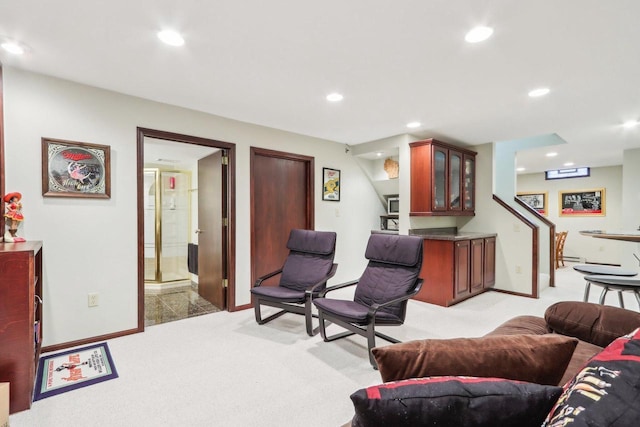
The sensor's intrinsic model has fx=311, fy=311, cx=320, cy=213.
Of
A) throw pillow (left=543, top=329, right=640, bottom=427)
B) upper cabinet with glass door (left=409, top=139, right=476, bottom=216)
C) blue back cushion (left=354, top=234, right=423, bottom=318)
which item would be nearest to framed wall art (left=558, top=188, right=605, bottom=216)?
upper cabinet with glass door (left=409, top=139, right=476, bottom=216)

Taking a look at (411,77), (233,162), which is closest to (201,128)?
(233,162)

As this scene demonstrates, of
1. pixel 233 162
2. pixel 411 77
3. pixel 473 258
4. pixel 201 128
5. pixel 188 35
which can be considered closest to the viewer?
pixel 188 35

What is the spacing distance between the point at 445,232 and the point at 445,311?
1.55 m

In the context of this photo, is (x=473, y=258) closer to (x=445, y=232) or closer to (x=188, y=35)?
(x=445, y=232)

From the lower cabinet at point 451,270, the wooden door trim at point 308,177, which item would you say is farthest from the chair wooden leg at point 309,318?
the lower cabinet at point 451,270

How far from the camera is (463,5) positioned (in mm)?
1657

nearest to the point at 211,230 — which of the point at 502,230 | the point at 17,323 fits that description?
the point at 17,323

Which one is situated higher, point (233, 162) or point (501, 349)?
point (233, 162)

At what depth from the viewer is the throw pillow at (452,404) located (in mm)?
671

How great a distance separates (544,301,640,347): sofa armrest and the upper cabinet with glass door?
238 centimetres

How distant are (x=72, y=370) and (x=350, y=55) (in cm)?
301

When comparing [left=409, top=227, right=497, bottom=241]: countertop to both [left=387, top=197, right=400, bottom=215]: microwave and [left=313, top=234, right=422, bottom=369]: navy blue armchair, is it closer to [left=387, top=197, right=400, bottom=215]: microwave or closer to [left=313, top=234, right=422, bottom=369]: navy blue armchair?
[left=387, top=197, right=400, bottom=215]: microwave

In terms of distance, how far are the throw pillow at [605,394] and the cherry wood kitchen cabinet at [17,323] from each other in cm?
248

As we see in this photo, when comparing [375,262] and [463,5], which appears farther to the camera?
[375,262]
